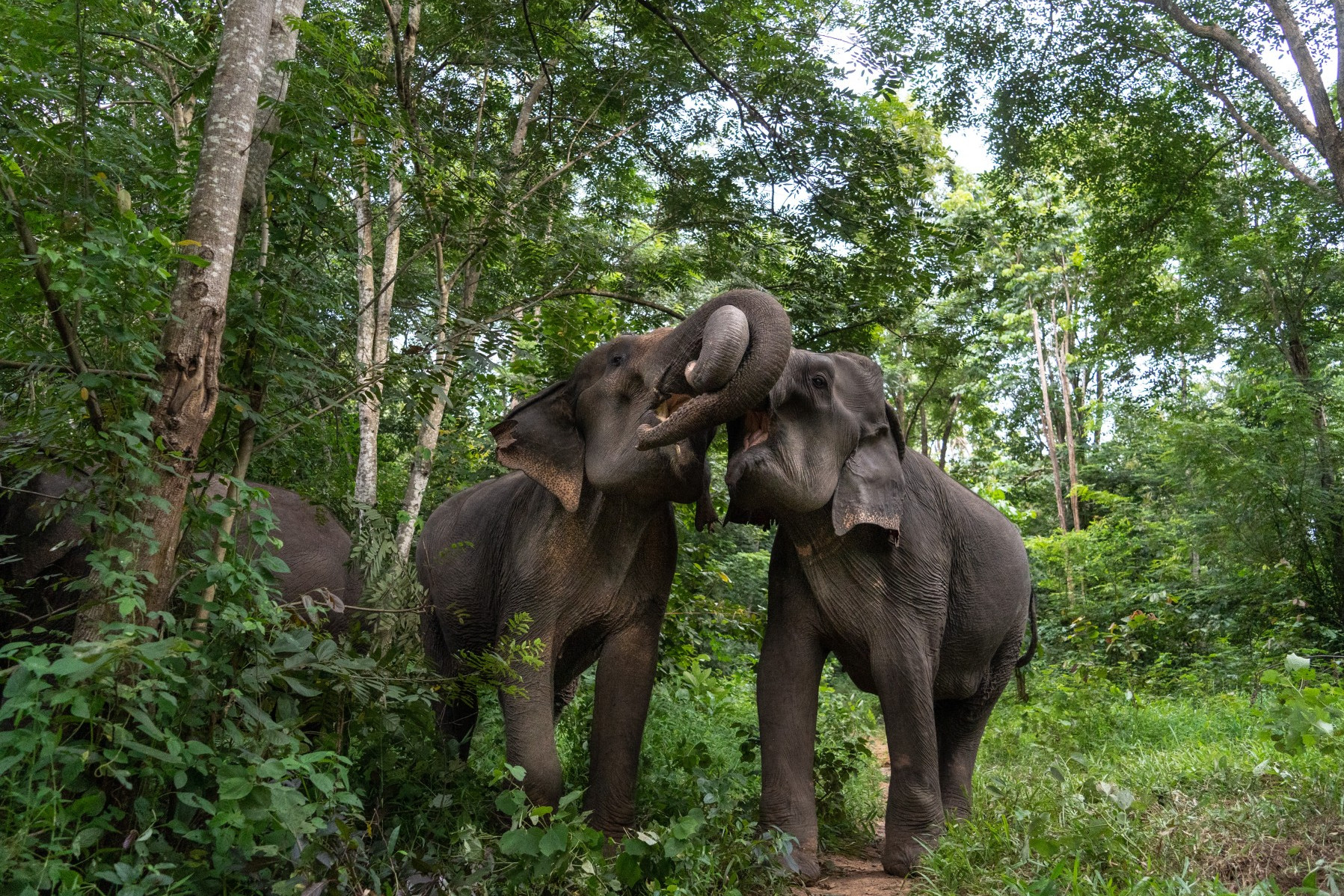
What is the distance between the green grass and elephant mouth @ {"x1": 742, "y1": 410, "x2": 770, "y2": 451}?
1.85 metres

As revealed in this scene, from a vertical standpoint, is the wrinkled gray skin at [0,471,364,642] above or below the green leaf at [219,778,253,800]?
above

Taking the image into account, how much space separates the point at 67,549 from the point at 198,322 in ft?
6.75

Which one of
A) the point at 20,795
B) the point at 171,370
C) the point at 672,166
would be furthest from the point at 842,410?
the point at 672,166

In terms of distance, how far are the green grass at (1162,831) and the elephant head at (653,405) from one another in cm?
191

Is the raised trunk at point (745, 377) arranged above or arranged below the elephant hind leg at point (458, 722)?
above

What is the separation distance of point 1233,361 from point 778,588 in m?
14.4

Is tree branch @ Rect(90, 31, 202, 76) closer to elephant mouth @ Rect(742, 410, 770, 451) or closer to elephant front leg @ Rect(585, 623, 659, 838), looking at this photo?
elephant mouth @ Rect(742, 410, 770, 451)

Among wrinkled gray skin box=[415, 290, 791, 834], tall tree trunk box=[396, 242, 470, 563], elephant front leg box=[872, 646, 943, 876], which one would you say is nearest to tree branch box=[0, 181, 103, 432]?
wrinkled gray skin box=[415, 290, 791, 834]

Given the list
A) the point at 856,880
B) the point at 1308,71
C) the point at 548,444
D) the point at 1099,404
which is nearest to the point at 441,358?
the point at 548,444

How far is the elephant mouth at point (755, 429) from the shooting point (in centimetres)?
487

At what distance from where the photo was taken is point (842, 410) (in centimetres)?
516

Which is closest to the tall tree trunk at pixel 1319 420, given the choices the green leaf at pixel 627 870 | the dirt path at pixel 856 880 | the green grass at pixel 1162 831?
the green grass at pixel 1162 831

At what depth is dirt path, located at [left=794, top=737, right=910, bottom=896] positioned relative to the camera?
15.5ft

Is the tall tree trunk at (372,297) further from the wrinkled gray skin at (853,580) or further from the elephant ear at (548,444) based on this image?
the wrinkled gray skin at (853,580)
